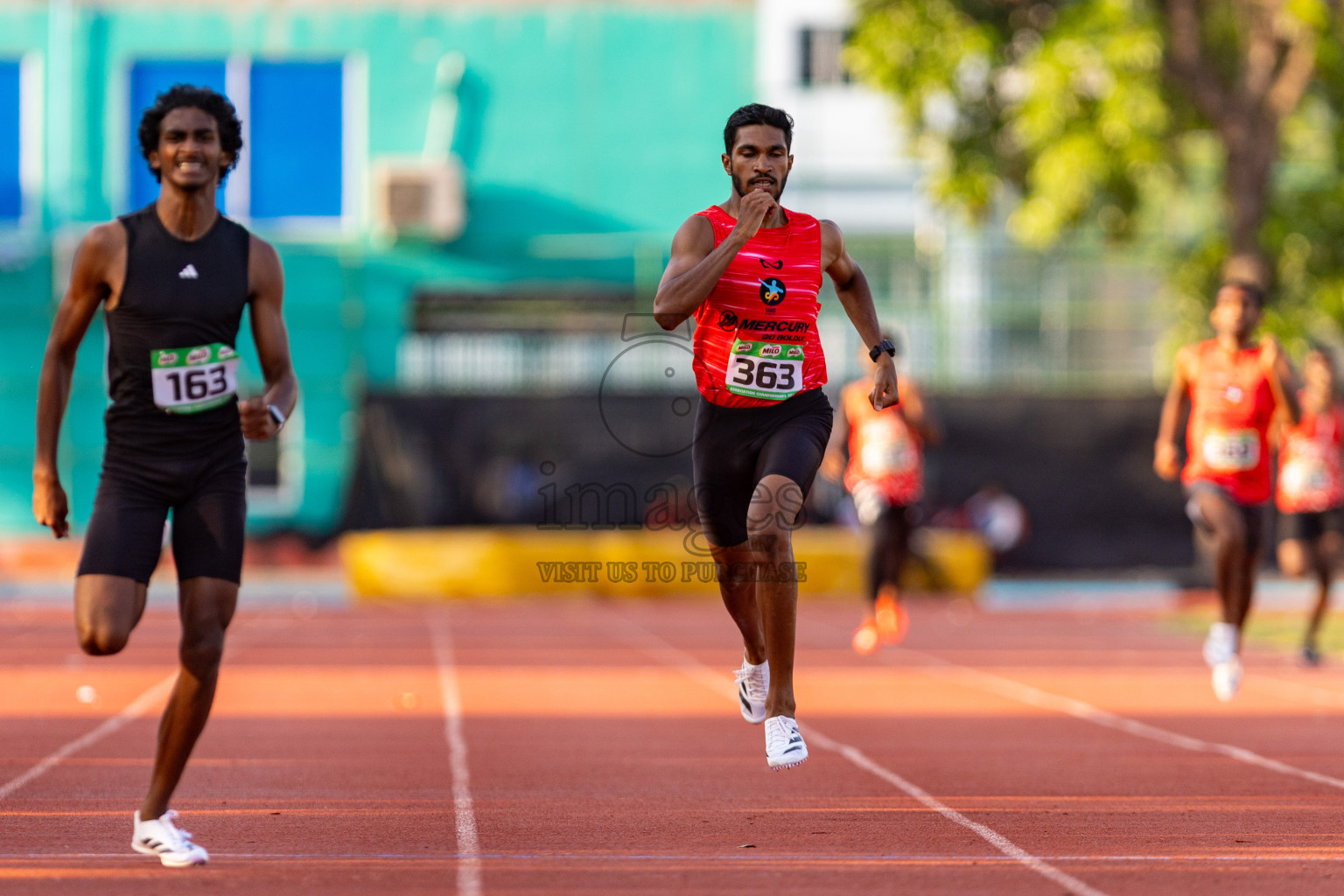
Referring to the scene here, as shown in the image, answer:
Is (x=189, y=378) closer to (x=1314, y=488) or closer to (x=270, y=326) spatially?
(x=270, y=326)

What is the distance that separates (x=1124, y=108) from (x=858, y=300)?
36.8 feet

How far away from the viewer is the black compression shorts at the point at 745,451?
21.9 feet

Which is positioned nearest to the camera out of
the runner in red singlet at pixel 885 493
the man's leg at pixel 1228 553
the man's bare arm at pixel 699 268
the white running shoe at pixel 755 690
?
the man's bare arm at pixel 699 268

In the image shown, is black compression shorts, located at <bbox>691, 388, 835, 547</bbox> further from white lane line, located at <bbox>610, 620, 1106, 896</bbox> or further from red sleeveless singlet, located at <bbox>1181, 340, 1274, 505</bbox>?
red sleeveless singlet, located at <bbox>1181, 340, 1274, 505</bbox>

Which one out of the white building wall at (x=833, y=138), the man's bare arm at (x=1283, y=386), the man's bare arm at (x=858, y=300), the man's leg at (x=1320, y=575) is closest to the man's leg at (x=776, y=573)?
the man's bare arm at (x=858, y=300)

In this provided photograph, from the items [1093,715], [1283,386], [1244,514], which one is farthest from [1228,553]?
[1093,715]

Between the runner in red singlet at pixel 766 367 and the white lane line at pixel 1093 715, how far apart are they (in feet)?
7.77

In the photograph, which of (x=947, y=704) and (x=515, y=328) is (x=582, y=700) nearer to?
(x=947, y=704)

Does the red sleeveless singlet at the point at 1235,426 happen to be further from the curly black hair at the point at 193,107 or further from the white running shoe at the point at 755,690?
the curly black hair at the point at 193,107

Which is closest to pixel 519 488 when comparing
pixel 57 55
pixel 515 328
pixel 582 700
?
pixel 515 328

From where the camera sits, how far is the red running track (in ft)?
18.0

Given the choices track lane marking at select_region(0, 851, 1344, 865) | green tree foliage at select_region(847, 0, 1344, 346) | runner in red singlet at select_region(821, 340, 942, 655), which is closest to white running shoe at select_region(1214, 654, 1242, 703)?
runner in red singlet at select_region(821, 340, 942, 655)

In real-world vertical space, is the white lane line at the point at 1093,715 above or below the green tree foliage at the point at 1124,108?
below

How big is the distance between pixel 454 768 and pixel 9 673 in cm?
591
